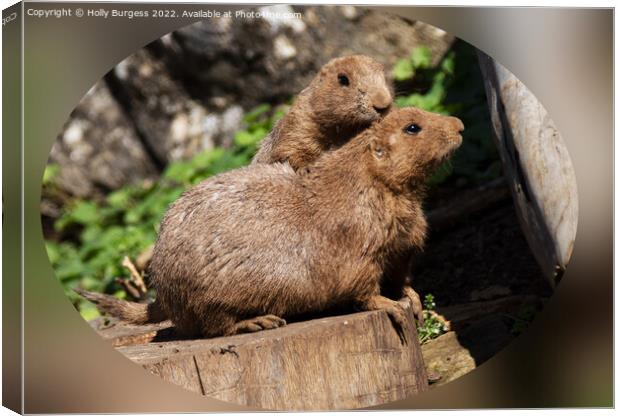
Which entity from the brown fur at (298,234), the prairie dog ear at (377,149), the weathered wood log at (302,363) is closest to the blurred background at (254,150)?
the weathered wood log at (302,363)

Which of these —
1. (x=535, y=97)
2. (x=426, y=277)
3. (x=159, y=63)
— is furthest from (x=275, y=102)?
(x=535, y=97)

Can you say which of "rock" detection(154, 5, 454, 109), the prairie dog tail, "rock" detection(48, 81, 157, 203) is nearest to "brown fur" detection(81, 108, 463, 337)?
the prairie dog tail

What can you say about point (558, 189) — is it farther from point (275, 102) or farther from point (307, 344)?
point (275, 102)

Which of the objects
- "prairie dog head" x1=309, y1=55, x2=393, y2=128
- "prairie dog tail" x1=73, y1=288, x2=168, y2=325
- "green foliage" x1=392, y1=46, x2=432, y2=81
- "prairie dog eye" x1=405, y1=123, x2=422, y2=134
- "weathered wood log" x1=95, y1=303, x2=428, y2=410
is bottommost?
"weathered wood log" x1=95, y1=303, x2=428, y2=410

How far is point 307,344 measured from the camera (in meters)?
5.69

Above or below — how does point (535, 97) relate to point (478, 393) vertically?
above

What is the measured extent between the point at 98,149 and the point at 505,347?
8.54 m

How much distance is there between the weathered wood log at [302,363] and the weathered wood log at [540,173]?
4.37 ft

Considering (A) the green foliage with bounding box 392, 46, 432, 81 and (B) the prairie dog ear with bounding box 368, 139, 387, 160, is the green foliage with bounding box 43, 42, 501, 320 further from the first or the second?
(B) the prairie dog ear with bounding box 368, 139, 387, 160

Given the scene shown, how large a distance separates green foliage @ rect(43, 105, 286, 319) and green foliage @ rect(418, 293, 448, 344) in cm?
371

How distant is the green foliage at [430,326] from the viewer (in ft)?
23.0

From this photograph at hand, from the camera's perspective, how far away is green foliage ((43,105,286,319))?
432 inches

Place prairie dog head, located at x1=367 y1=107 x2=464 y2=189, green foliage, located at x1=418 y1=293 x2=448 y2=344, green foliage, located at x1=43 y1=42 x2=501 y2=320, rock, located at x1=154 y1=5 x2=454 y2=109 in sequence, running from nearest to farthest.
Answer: prairie dog head, located at x1=367 y1=107 x2=464 y2=189 < green foliage, located at x1=418 y1=293 x2=448 y2=344 < green foliage, located at x1=43 y1=42 x2=501 y2=320 < rock, located at x1=154 y1=5 x2=454 y2=109

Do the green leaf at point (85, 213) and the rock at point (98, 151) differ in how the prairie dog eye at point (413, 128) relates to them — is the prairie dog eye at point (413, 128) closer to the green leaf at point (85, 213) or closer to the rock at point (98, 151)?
the green leaf at point (85, 213)
